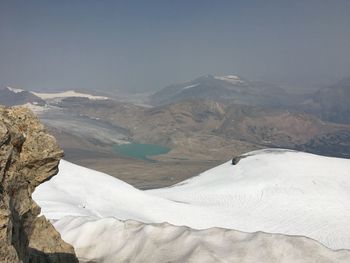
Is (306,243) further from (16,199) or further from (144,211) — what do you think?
(144,211)

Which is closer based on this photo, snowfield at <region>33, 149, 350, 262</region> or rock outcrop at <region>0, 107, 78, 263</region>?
rock outcrop at <region>0, 107, 78, 263</region>

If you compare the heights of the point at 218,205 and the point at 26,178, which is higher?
the point at 26,178

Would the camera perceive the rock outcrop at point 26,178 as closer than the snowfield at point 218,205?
Yes

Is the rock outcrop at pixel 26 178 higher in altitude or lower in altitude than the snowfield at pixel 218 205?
higher

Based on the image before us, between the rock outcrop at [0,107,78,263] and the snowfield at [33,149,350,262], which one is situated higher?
the rock outcrop at [0,107,78,263]
